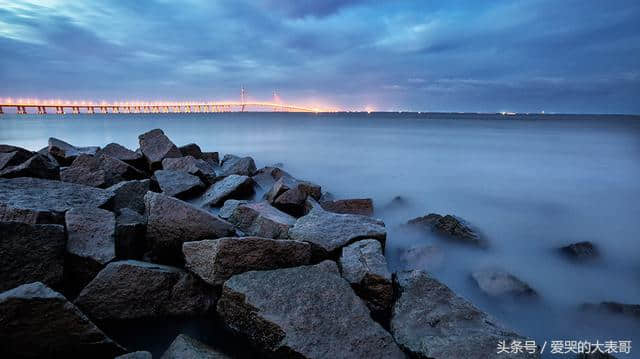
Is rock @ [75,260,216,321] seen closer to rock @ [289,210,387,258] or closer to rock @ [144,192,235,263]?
rock @ [144,192,235,263]

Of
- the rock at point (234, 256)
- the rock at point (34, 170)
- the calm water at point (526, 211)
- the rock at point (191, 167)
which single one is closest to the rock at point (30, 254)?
the rock at point (234, 256)

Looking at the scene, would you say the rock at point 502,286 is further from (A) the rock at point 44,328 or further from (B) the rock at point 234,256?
(A) the rock at point 44,328

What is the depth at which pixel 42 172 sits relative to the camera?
4871mm

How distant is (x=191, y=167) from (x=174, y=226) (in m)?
3.23

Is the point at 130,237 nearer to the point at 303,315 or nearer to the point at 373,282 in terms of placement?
the point at 303,315

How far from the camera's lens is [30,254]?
2.61m

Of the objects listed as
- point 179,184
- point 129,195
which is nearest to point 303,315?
point 129,195

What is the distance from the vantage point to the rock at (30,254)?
8.32 feet

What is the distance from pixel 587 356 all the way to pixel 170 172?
213 inches

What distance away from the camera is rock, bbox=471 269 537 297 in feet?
11.6

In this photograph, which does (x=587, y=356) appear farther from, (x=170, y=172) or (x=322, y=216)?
(x=170, y=172)

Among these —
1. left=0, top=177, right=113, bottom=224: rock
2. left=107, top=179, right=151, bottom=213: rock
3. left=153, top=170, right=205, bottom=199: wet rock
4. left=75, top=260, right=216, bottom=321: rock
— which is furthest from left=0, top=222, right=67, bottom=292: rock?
left=153, top=170, right=205, bottom=199: wet rock

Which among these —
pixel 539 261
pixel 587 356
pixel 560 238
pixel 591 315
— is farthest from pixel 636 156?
pixel 587 356

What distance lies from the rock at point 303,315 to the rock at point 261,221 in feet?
2.87
